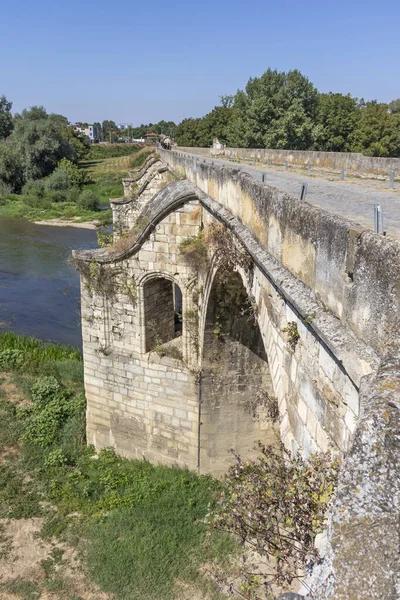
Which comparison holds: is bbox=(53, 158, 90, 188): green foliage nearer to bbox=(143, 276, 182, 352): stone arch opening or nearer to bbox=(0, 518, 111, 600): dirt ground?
bbox=(143, 276, 182, 352): stone arch opening

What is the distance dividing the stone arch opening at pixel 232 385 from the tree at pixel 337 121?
3436 centimetres

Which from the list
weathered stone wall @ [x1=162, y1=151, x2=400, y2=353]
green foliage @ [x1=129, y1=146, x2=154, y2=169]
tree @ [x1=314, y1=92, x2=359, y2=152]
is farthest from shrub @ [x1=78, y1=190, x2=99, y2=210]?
weathered stone wall @ [x1=162, y1=151, x2=400, y2=353]

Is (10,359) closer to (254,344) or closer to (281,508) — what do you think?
(254,344)

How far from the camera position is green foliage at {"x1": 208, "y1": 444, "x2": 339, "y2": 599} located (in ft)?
8.81

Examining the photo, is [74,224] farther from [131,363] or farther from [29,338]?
[131,363]

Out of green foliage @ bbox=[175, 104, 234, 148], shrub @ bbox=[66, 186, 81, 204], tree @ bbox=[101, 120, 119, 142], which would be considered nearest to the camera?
shrub @ bbox=[66, 186, 81, 204]

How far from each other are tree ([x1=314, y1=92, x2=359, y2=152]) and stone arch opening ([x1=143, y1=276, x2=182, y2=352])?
33.8 metres

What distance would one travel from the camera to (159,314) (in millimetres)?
9539

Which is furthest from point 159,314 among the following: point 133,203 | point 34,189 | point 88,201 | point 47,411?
point 34,189

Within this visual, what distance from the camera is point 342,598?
1137mm

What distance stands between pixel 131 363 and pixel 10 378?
5.46 metres

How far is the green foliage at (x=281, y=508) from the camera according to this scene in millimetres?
2686

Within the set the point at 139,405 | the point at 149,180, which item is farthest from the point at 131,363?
the point at 149,180

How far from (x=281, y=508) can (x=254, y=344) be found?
19.7 ft
